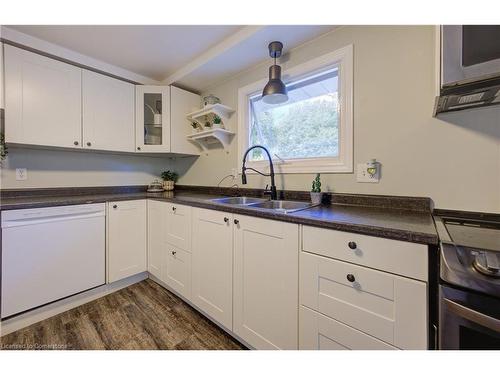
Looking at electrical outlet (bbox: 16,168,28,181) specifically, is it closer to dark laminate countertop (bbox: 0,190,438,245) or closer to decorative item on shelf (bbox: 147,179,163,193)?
dark laminate countertop (bbox: 0,190,438,245)

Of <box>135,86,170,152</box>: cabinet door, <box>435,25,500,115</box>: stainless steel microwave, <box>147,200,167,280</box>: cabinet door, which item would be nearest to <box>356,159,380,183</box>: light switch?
<box>435,25,500,115</box>: stainless steel microwave

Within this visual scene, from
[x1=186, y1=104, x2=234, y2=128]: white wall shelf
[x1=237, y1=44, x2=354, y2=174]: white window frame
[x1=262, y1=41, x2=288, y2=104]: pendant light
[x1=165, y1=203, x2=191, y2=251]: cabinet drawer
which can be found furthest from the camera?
[x1=186, y1=104, x2=234, y2=128]: white wall shelf

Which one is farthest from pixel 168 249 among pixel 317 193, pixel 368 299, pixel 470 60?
pixel 470 60

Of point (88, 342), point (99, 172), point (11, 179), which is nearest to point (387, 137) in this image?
point (88, 342)

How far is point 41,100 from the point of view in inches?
68.5

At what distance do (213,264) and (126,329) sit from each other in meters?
0.79

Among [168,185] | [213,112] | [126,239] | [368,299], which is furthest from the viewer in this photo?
Answer: [168,185]

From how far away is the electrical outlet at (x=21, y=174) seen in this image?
1857 millimetres

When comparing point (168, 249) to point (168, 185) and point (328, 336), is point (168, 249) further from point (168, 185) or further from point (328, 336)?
point (328, 336)

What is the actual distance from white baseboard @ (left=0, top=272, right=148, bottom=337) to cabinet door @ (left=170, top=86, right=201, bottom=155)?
Answer: 1468 mm

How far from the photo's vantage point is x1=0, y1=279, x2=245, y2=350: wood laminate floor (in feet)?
4.49

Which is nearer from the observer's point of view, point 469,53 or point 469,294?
point 469,294

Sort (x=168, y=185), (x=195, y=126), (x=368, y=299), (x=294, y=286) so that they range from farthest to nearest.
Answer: (x=168, y=185), (x=195, y=126), (x=294, y=286), (x=368, y=299)
